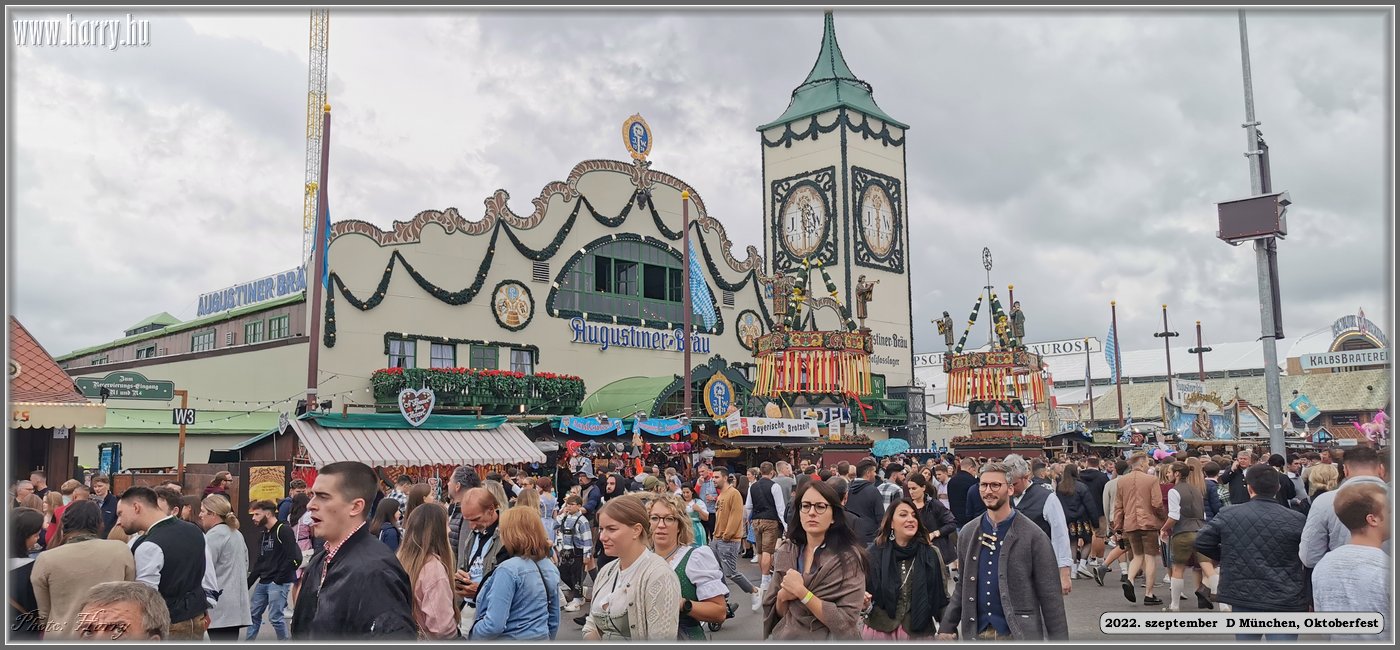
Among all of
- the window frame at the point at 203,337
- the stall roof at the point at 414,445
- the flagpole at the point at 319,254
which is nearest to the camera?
the stall roof at the point at 414,445

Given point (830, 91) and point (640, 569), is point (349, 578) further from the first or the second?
point (830, 91)

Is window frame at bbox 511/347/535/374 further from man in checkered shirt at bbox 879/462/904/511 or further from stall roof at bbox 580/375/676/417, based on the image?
man in checkered shirt at bbox 879/462/904/511

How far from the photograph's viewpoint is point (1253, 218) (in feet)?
38.6

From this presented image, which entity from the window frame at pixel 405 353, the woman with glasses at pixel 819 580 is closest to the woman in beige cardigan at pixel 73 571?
the woman with glasses at pixel 819 580

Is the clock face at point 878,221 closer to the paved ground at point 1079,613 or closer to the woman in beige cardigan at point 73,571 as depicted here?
the paved ground at point 1079,613

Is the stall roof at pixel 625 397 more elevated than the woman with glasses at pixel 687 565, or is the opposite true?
the stall roof at pixel 625 397

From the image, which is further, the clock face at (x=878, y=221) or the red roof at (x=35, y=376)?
the clock face at (x=878, y=221)

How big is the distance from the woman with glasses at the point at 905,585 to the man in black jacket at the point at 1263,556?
2.35 metres

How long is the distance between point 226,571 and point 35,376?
509 inches

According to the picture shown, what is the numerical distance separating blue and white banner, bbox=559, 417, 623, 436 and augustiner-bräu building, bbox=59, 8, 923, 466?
5.03m

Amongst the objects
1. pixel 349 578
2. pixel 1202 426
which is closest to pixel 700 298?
pixel 1202 426

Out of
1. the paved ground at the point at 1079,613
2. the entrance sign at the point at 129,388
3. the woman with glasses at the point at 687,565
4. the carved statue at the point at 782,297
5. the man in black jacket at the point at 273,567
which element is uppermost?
the carved statue at the point at 782,297

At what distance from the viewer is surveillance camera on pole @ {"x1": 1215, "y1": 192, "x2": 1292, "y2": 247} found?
38.0 ft

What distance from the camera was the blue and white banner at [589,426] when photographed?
83.0ft
